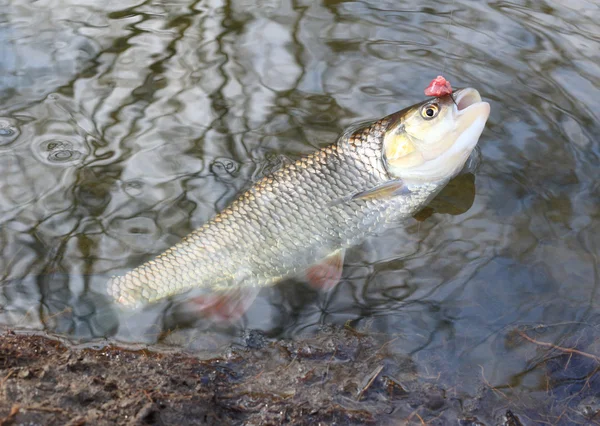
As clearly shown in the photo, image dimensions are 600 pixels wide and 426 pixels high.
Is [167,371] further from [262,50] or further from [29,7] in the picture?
[29,7]

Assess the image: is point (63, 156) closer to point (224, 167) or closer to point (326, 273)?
point (224, 167)

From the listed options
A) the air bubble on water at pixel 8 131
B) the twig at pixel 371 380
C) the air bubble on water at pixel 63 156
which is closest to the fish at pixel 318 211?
the twig at pixel 371 380

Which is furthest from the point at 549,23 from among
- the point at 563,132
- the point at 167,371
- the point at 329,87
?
the point at 167,371

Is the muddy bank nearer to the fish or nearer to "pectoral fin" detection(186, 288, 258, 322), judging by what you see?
"pectoral fin" detection(186, 288, 258, 322)

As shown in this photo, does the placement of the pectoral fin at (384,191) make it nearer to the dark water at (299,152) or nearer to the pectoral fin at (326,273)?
the dark water at (299,152)

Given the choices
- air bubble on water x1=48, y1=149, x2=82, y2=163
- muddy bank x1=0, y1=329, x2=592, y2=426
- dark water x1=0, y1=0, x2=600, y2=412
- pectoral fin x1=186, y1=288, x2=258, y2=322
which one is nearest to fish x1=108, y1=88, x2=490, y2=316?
pectoral fin x1=186, y1=288, x2=258, y2=322

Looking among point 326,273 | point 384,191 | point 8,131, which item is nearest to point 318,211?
point 326,273
